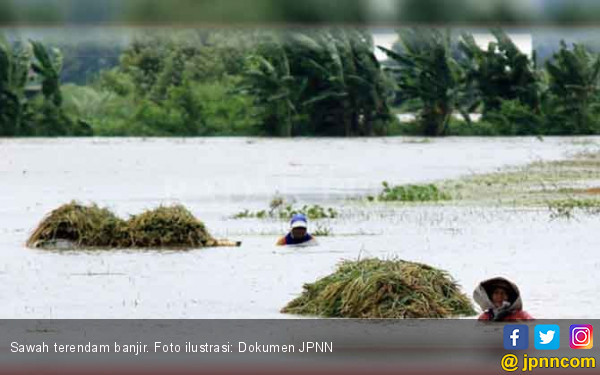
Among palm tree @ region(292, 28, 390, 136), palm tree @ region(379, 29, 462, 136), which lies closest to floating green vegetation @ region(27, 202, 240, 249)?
palm tree @ region(379, 29, 462, 136)

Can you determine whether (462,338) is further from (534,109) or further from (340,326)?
(534,109)

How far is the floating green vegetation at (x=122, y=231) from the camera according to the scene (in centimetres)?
979

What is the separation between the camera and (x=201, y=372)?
14.2 ft

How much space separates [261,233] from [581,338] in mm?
5822

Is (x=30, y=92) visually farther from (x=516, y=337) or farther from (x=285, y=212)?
(x=516, y=337)

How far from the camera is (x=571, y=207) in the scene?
12859 millimetres

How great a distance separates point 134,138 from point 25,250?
55.3ft

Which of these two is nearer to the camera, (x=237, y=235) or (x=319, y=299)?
(x=319, y=299)

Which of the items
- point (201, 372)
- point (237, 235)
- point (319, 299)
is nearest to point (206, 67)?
point (237, 235)

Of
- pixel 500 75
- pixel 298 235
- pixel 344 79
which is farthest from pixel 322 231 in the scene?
pixel 344 79

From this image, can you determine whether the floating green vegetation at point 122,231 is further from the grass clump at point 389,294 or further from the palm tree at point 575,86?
the palm tree at point 575,86

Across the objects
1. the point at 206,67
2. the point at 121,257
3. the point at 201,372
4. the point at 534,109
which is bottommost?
the point at 201,372

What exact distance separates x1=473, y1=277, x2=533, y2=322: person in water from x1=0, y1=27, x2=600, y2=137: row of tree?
12472 mm

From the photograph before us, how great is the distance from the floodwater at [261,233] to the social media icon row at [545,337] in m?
1.09
